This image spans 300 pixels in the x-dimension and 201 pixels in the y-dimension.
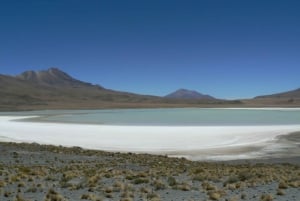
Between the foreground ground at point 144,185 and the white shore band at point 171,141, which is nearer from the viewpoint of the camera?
the foreground ground at point 144,185

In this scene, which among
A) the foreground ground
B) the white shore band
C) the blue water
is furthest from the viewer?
the blue water

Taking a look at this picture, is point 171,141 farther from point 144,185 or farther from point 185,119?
point 185,119

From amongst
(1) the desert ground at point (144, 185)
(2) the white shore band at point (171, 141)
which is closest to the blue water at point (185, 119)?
(2) the white shore band at point (171, 141)

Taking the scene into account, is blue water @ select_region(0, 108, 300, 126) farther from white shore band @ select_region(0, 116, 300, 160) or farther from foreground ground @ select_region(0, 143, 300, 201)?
foreground ground @ select_region(0, 143, 300, 201)

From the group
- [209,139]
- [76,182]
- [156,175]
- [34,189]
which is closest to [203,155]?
[209,139]

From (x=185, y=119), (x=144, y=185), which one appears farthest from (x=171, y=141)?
(x=185, y=119)

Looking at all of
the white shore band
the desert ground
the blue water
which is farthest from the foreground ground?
the blue water

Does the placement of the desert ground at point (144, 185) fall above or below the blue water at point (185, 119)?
below

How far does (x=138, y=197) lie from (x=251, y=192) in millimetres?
2820

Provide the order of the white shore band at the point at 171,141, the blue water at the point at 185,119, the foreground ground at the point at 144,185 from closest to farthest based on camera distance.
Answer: the foreground ground at the point at 144,185 → the white shore band at the point at 171,141 → the blue water at the point at 185,119

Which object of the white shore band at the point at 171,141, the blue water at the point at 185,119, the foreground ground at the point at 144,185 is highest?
the blue water at the point at 185,119

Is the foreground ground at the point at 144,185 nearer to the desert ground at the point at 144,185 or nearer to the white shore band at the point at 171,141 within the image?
the desert ground at the point at 144,185

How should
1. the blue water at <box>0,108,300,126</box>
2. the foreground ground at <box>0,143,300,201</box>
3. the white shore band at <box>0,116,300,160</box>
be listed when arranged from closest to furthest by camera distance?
the foreground ground at <box>0,143,300,201</box> < the white shore band at <box>0,116,300,160</box> < the blue water at <box>0,108,300,126</box>

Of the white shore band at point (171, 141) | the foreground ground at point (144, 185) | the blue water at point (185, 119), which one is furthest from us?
the blue water at point (185, 119)
